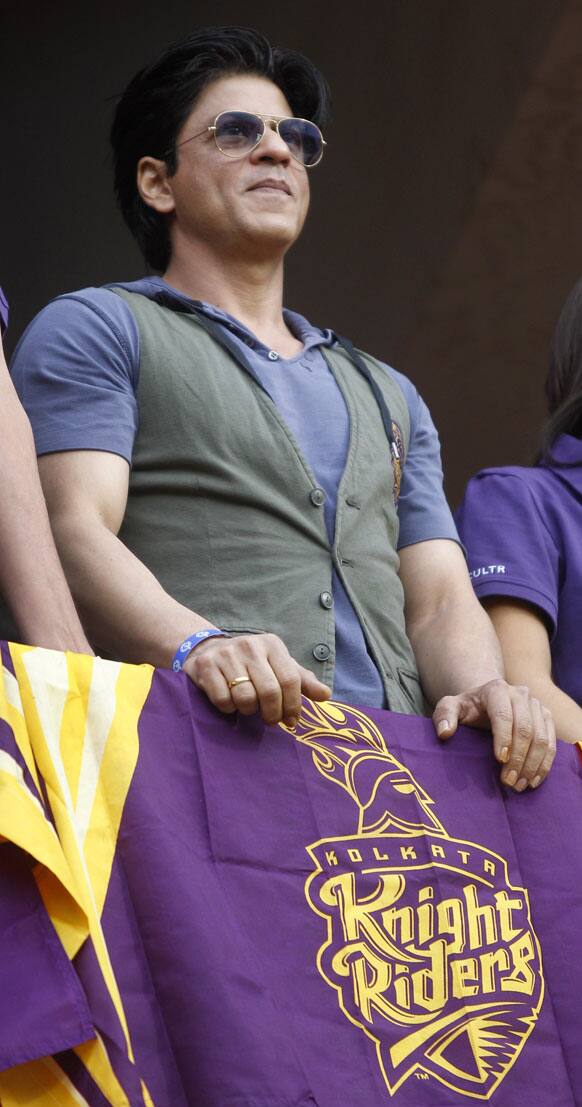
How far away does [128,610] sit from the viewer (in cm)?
225

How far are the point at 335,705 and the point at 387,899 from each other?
276mm

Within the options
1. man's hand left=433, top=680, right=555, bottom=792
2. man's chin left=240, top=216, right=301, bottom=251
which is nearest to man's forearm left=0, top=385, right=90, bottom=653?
man's hand left=433, top=680, right=555, bottom=792

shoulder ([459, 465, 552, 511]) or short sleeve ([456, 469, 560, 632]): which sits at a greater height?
shoulder ([459, 465, 552, 511])

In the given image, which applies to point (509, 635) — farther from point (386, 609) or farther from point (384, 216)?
point (384, 216)

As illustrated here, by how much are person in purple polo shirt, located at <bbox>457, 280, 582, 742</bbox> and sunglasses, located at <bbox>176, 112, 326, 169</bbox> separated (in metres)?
0.67

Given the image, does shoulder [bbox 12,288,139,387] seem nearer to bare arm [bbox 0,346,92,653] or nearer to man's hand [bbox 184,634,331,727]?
bare arm [bbox 0,346,92,653]

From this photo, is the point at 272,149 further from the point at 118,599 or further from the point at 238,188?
the point at 118,599

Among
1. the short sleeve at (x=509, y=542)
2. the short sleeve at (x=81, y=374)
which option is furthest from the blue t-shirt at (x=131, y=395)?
the short sleeve at (x=509, y=542)

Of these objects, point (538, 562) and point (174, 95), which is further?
point (174, 95)

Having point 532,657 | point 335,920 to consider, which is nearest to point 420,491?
point 532,657

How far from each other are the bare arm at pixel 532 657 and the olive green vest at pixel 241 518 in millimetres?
226

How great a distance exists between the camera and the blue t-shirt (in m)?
2.49

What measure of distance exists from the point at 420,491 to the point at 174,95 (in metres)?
0.85

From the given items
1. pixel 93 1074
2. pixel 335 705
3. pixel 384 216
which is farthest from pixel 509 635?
pixel 384 216
